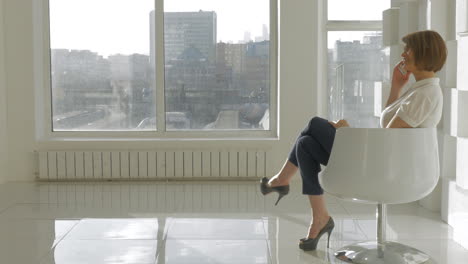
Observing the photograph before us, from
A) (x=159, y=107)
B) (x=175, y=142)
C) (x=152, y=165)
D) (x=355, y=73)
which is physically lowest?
(x=152, y=165)

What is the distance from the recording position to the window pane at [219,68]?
6.41 meters

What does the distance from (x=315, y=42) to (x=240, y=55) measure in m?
0.83

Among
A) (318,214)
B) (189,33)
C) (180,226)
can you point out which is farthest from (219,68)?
(318,214)

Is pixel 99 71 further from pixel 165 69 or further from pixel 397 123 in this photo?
pixel 397 123

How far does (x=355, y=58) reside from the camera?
20.7 ft

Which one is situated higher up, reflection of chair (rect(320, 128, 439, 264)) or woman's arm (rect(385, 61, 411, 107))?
woman's arm (rect(385, 61, 411, 107))

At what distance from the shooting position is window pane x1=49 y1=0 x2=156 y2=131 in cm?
641

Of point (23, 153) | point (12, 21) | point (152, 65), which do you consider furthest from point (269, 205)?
point (12, 21)

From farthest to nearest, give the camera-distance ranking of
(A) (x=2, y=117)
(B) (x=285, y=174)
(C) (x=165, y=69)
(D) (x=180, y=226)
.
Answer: (C) (x=165, y=69) < (A) (x=2, y=117) < (D) (x=180, y=226) < (B) (x=285, y=174)

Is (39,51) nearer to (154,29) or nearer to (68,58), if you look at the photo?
(68,58)

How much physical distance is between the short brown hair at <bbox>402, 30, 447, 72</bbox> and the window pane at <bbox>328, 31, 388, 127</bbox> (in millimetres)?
3064

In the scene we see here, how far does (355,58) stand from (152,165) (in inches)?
91.0

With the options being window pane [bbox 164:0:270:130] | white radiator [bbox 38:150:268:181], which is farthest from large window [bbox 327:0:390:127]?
white radiator [bbox 38:150:268:181]

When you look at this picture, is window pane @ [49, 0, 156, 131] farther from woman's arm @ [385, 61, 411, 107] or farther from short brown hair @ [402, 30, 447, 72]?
short brown hair @ [402, 30, 447, 72]
